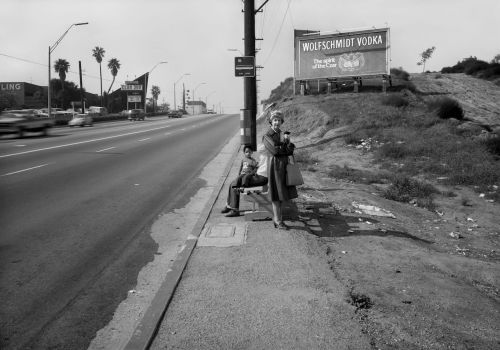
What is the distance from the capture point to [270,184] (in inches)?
266

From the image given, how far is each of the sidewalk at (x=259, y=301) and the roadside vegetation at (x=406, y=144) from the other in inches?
216

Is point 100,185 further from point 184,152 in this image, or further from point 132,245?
point 184,152

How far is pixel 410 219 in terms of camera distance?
8.85m

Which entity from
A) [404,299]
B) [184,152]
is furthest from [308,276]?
[184,152]

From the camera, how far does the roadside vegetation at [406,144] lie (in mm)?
11578

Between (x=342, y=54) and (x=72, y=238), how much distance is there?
80.2 ft

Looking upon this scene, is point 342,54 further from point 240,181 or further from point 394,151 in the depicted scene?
point 240,181

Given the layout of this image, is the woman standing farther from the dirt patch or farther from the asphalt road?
the asphalt road

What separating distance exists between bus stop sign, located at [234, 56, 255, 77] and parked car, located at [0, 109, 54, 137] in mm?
18226

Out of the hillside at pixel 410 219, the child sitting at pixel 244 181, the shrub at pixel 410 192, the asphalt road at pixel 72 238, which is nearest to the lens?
the asphalt road at pixel 72 238

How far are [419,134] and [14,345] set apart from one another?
51.0ft

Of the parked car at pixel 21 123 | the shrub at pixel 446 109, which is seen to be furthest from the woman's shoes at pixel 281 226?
the parked car at pixel 21 123

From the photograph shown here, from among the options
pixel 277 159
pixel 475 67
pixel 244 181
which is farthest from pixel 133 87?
pixel 277 159

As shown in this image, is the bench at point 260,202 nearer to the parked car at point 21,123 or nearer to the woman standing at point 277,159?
the woman standing at point 277,159
